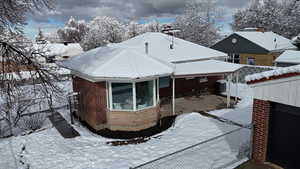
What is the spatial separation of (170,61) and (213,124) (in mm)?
4795

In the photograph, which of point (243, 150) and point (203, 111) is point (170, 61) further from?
point (243, 150)

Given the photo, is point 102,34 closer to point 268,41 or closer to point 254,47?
point 254,47

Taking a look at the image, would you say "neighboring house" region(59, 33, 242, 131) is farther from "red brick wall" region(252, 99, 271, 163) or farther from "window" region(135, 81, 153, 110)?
"red brick wall" region(252, 99, 271, 163)

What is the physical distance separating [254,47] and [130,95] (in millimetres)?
19703

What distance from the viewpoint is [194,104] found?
13.4 m

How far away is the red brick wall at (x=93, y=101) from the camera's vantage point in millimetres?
9516

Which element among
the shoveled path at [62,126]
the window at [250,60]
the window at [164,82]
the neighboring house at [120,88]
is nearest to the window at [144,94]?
the neighboring house at [120,88]

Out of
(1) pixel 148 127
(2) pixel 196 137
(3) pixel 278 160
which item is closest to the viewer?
(3) pixel 278 160

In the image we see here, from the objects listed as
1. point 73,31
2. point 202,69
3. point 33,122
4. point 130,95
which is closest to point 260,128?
point 130,95

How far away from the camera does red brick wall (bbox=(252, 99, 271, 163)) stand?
5898 mm

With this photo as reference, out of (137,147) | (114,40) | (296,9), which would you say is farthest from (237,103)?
(114,40)

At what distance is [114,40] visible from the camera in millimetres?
49312

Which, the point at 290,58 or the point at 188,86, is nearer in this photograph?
the point at 188,86

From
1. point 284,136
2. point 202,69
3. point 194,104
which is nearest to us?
point 284,136
